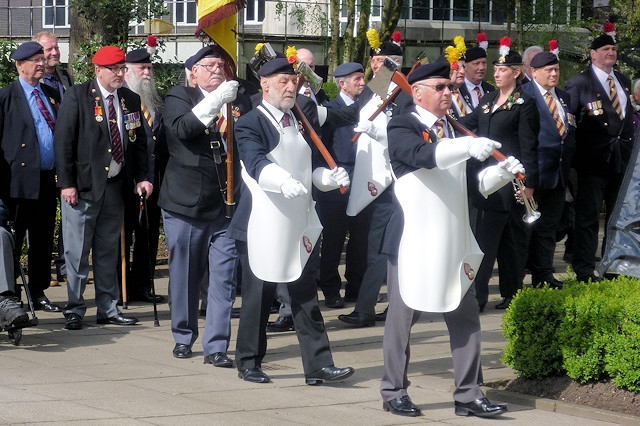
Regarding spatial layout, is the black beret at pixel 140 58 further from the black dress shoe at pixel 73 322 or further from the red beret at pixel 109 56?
the black dress shoe at pixel 73 322

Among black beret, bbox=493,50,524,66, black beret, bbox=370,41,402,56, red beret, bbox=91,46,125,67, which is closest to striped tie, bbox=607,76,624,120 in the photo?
black beret, bbox=493,50,524,66

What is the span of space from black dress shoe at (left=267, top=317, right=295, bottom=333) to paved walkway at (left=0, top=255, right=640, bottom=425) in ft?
0.45

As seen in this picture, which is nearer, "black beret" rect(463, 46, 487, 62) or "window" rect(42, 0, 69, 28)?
"black beret" rect(463, 46, 487, 62)

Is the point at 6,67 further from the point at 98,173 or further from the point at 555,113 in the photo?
the point at 555,113

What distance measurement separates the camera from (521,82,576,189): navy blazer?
10.9 m

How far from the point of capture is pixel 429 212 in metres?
6.69

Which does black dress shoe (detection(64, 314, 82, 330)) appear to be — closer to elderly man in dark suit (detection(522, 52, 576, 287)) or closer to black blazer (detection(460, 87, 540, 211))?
black blazer (detection(460, 87, 540, 211))

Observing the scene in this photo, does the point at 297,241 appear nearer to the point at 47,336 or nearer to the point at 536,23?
the point at 47,336

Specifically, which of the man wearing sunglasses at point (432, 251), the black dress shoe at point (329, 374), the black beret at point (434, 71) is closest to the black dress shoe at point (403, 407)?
the man wearing sunglasses at point (432, 251)

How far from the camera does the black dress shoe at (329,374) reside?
24.3ft

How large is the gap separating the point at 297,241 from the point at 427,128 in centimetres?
119

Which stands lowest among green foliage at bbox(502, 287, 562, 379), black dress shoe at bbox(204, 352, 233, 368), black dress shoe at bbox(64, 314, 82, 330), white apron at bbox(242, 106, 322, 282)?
black dress shoe at bbox(64, 314, 82, 330)

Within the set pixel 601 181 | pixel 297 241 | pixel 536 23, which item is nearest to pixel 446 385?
pixel 297 241

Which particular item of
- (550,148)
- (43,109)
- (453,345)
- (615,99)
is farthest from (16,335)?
(615,99)
